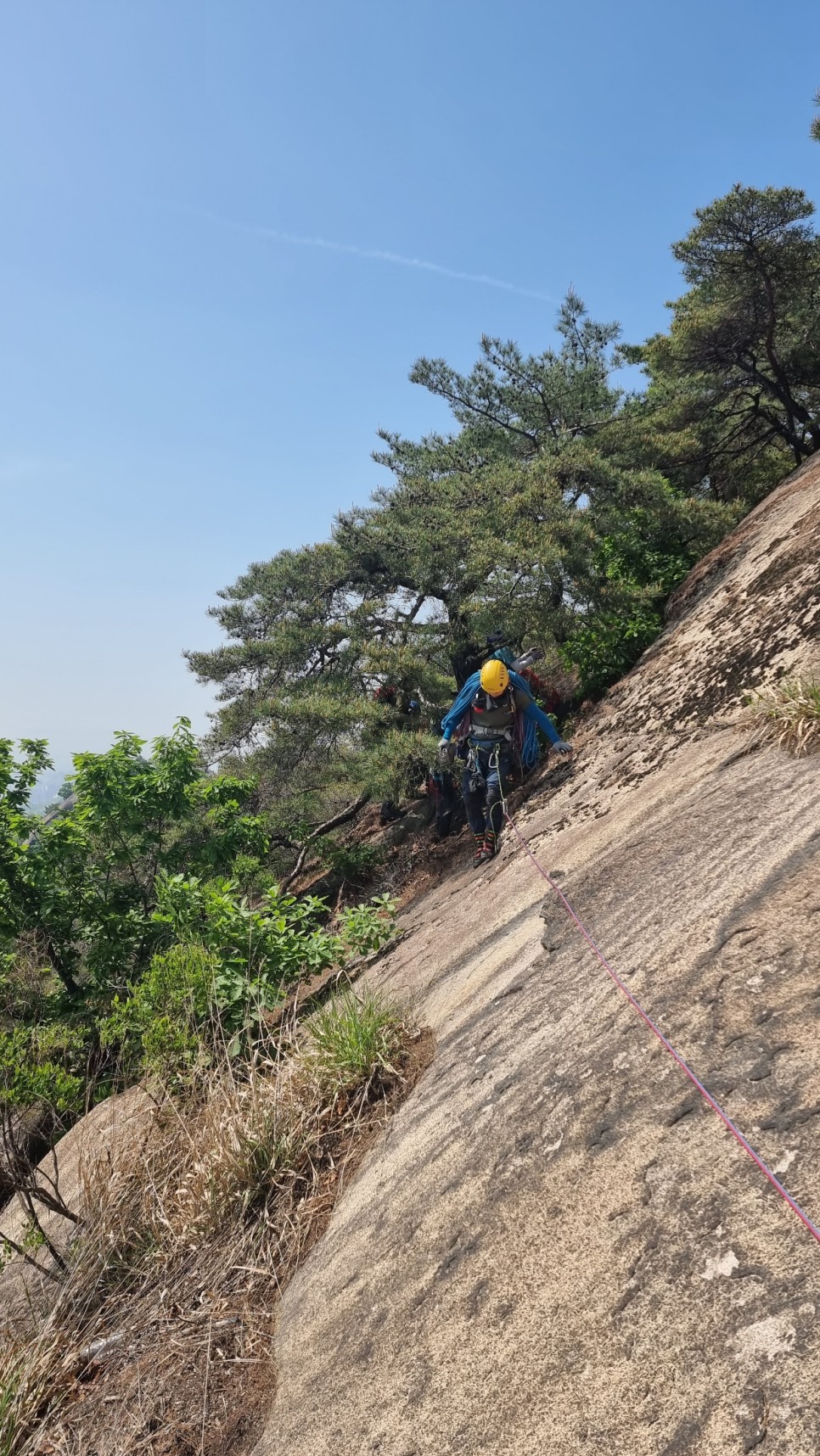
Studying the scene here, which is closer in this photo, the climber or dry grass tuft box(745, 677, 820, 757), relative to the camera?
dry grass tuft box(745, 677, 820, 757)

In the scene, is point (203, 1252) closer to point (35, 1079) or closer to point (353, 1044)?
point (353, 1044)

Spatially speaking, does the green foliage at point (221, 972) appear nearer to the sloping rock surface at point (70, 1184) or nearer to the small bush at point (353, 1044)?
the sloping rock surface at point (70, 1184)

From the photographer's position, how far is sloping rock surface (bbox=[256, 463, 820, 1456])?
5.47 ft

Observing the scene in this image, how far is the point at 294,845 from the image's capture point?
15.0 m

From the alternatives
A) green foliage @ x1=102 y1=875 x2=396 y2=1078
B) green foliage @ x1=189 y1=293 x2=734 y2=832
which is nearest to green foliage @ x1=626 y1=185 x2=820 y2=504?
green foliage @ x1=189 y1=293 x2=734 y2=832

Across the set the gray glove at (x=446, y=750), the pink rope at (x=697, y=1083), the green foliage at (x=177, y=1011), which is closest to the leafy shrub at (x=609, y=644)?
the gray glove at (x=446, y=750)

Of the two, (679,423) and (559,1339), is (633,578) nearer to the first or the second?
(679,423)

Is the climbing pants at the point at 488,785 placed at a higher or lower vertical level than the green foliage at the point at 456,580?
lower

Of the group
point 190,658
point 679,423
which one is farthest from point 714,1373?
point 679,423

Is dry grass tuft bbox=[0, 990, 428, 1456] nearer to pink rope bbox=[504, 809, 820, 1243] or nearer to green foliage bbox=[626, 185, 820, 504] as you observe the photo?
pink rope bbox=[504, 809, 820, 1243]

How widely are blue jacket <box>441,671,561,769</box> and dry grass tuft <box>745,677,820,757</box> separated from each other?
3093 mm

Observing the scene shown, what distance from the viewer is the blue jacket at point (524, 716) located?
7.54 m

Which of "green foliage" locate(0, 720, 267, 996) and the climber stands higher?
"green foliage" locate(0, 720, 267, 996)

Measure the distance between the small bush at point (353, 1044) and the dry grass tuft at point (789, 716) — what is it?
8.32 ft
